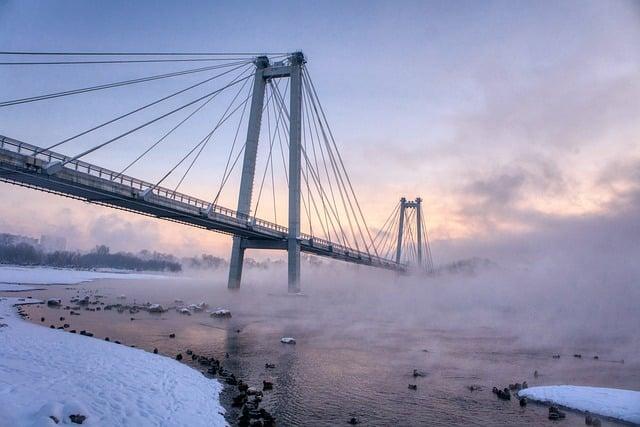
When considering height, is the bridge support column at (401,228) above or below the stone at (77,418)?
above

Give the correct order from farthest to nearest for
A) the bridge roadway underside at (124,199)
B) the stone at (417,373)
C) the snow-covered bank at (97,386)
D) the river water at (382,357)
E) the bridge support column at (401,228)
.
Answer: the bridge support column at (401,228) → the bridge roadway underside at (124,199) → the stone at (417,373) → the river water at (382,357) → the snow-covered bank at (97,386)

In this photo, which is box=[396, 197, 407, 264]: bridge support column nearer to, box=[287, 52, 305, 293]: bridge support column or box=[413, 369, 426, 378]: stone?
box=[287, 52, 305, 293]: bridge support column

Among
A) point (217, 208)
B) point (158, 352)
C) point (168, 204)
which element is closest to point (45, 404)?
point (158, 352)

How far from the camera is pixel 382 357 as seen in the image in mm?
23609

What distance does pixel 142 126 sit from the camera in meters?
38.0

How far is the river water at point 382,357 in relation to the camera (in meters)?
14.7

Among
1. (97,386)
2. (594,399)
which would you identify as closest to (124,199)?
(97,386)

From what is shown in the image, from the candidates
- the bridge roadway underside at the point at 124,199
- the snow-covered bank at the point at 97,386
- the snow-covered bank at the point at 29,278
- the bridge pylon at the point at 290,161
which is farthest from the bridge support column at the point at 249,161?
the snow-covered bank at the point at 97,386

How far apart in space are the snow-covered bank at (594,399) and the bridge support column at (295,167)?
3985cm

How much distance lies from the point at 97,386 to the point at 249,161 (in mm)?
41341

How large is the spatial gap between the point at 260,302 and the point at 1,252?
15074 centimetres

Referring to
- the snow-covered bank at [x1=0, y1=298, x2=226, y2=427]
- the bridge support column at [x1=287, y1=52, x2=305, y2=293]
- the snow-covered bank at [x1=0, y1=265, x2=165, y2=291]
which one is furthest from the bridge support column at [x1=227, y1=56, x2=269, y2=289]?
the snow-covered bank at [x1=0, y1=298, x2=226, y2=427]

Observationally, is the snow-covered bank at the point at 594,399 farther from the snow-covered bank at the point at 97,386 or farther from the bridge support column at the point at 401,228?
the bridge support column at the point at 401,228

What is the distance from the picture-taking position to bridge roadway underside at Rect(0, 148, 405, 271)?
27453 millimetres
